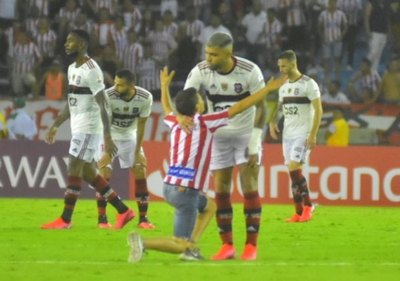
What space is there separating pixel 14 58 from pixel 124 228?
11.5 meters

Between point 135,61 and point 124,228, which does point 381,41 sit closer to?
point 135,61

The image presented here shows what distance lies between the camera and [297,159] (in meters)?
18.8

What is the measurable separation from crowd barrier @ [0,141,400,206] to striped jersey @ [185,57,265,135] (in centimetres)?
967

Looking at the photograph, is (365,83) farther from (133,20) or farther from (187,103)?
(187,103)

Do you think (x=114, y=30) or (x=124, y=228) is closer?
(x=124, y=228)

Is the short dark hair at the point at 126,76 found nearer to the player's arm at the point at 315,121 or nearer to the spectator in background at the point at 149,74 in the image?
the player's arm at the point at 315,121

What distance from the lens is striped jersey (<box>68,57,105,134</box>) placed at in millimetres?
16406

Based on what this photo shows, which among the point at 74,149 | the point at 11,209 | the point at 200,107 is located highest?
the point at 200,107

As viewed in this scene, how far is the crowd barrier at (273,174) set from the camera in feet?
74.4

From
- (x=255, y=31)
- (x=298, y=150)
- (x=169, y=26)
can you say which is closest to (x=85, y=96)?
(x=298, y=150)

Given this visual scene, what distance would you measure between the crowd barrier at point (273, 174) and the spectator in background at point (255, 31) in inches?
210

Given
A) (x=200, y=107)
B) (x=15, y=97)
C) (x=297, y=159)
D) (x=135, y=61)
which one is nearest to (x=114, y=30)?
(x=135, y=61)

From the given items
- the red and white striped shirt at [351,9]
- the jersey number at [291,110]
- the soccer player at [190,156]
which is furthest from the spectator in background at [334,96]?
the soccer player at [190,156]

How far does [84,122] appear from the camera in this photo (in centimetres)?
1670
